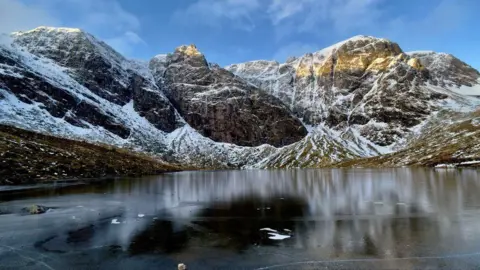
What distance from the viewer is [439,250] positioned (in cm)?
3031

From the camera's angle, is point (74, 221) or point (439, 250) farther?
point (74, 221)

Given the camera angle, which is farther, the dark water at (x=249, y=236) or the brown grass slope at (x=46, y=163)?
the brown grass slope at (x=46, y=163)

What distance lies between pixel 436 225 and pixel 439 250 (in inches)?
482

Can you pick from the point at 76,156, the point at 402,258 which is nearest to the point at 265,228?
the point at 402,258

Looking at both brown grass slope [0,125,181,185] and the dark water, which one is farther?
brown grass slope [0,125,181,185]

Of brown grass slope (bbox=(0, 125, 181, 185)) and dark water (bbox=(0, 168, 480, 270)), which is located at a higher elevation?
brown grass slope (bbox=(0, 125, 181, 185))

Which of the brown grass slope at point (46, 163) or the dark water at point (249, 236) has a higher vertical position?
the brown grass slope at point (46, 163)

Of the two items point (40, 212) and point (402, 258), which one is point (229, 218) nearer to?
point (402, 258)

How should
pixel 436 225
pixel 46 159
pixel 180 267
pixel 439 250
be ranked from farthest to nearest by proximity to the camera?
pixel 46 159 < pixel 436 225 < pixel 439 250 < pixel 180 267

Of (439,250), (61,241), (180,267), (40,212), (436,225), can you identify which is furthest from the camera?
(40,212)

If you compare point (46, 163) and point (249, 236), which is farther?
point (46, 163)

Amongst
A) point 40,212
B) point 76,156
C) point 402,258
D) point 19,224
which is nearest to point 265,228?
point 402,258

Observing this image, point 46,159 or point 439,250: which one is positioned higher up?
point 46,159

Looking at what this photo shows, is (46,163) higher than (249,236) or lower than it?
higher
